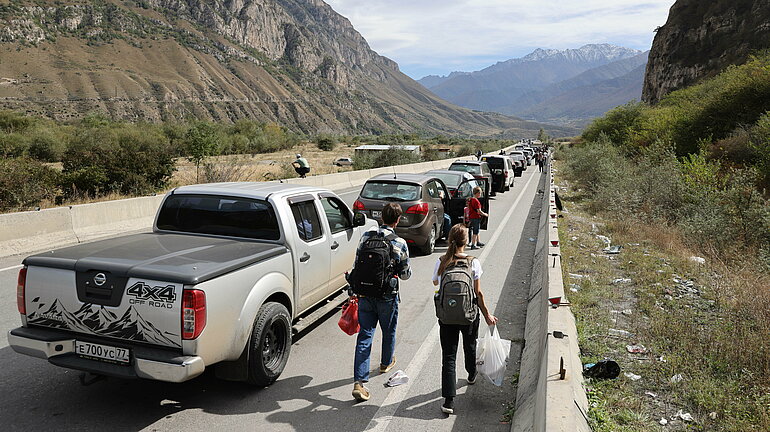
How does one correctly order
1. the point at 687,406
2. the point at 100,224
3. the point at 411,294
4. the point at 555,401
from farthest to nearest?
the point at 100,224
the point at 411,294
the point at 687,406
the point at 555,401

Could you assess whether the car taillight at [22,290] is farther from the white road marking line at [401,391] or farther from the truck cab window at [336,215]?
the truck cab window at [336,215]

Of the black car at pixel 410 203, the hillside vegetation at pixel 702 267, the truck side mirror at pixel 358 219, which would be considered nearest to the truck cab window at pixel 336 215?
the truck side mirror at pixel 358 219

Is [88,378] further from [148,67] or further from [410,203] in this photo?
[148,67]

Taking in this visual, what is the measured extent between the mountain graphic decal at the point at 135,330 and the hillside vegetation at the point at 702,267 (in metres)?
3.42

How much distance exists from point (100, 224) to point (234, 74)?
475ft

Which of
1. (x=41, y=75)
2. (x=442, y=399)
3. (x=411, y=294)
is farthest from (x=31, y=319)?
(x=41, y=75)

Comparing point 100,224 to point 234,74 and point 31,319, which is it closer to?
point 31,319

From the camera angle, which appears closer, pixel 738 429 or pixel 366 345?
pixel 738 429

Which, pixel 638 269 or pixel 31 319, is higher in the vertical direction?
pixel 31 319

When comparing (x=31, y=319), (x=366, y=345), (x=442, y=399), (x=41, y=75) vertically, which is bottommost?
(x=442, y=399)

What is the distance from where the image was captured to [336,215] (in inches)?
255

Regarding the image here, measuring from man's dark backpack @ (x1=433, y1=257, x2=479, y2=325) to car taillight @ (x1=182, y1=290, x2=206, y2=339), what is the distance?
193cm

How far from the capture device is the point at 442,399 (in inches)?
184

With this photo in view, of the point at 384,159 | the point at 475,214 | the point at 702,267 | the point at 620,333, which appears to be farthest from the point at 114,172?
the point at 384,159
